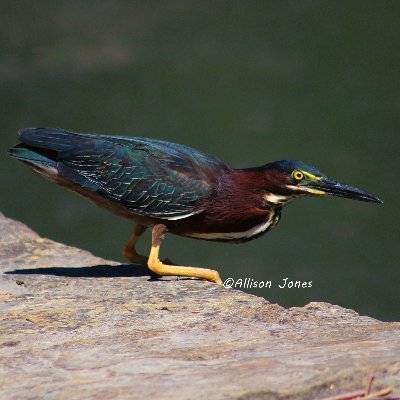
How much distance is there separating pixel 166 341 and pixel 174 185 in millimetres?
1514

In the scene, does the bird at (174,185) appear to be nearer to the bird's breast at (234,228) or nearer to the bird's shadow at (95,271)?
the bird's breast at (234,228)

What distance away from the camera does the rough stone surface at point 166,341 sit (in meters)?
3.70

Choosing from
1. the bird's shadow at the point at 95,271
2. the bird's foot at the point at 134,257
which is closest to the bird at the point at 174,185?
the bird's shadow at the point at 95,271

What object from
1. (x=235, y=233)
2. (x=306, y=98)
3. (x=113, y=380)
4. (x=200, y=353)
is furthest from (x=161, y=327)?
(x=306, y=98)

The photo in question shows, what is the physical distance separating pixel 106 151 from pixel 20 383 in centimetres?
224

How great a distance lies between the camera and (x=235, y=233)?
5902mm

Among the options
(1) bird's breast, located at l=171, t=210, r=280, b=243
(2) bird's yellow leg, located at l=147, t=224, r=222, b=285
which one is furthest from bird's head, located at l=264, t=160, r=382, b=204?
(2) bird's yellow leg, located at l=147, t=224, r=222, b=285

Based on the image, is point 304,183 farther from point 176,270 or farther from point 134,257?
point 134,257

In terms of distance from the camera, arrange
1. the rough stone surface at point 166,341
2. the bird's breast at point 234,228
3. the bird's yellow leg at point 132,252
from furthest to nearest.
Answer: the bird's yellow leg at point 132,252, the bird's breast at point 234,228, the rough stone surface at point 166,341

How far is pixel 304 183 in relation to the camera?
578 centimetres

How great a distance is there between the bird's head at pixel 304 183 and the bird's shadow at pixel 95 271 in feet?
2.68

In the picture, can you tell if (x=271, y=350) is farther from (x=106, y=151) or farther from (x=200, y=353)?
(x=106, y=151)

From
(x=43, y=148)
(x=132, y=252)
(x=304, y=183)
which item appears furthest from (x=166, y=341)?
(x=132, y=252)

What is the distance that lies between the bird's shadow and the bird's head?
32.1 inches
